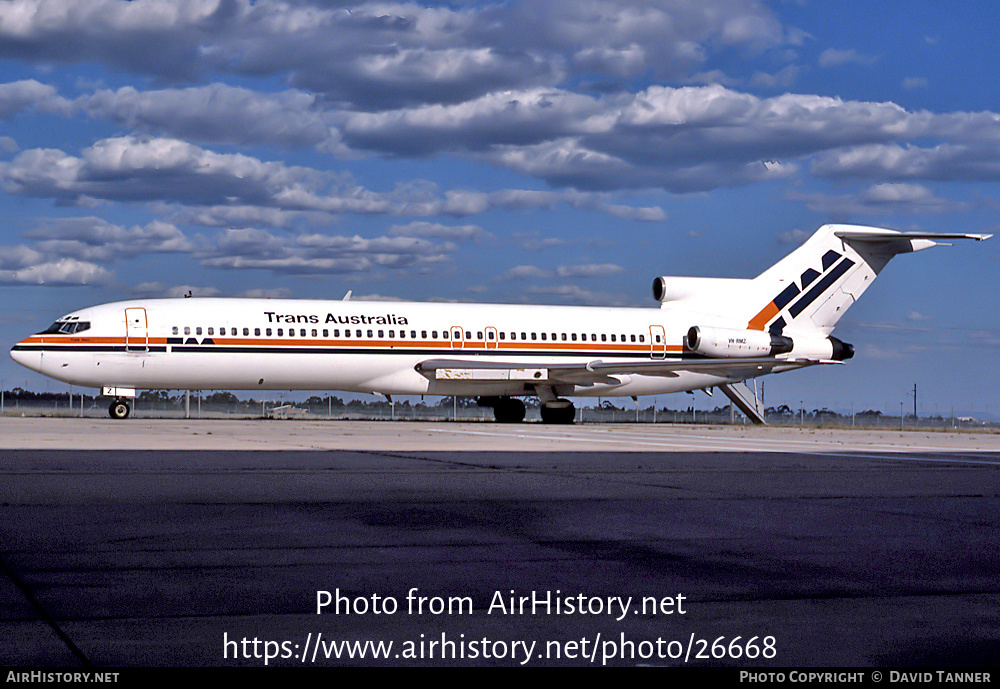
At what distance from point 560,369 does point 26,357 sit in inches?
662

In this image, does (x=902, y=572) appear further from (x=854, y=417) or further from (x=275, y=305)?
(x=854, y=417)

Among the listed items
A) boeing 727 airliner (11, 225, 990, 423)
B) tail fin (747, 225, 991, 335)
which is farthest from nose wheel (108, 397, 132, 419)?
tail fin (747, 225, 991, 335)

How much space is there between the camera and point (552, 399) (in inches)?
1485

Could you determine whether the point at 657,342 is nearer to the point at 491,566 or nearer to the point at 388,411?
the point at 388,411

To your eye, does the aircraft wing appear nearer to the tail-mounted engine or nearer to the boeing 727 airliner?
the boeing 727 airliner

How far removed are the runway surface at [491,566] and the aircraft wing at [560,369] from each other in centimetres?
2168

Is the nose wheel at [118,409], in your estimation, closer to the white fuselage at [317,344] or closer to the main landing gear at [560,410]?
the white fuselage at [317,344]

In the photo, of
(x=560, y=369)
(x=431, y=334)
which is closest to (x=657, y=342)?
(x=560, y=369)

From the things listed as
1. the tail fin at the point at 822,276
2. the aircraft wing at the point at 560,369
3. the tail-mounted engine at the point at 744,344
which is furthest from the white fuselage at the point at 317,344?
the tail fin at the point at 822,276

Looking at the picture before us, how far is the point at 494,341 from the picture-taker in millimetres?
36969

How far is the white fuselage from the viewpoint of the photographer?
3266 centimetres

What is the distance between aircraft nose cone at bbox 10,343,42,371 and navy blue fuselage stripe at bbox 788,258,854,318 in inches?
1045

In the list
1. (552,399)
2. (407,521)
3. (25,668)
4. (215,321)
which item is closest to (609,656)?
(25,668)

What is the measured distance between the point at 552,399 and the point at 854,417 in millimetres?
26617
